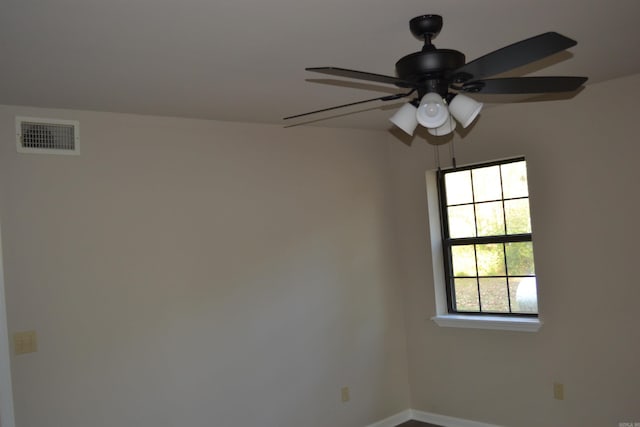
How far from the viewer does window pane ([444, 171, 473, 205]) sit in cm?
467

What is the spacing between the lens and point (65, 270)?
3301 mm

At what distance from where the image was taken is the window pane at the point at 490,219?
4465 millimetres

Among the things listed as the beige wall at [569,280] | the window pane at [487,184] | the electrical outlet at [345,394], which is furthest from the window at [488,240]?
the electrical outlet at [345,394]

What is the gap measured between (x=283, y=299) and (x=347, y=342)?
71 centimetres

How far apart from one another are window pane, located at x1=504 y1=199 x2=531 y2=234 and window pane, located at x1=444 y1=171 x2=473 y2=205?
343mm

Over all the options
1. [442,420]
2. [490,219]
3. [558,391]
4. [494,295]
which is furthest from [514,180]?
[442,420]

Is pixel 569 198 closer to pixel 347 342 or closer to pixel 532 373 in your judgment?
pixel 532 373

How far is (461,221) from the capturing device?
15.5ft

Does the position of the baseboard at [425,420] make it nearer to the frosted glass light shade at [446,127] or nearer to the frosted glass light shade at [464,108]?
the frosted glass light shade at [446,127]

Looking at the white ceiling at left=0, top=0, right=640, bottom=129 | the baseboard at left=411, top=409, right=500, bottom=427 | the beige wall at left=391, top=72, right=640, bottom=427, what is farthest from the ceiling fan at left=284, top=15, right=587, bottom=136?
the baseboard at left=411, top=409, right=500, bottom=427

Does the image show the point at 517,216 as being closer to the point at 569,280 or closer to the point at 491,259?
the point at 491,259

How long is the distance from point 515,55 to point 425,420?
11.9ft

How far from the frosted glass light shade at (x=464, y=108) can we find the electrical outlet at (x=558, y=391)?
2665 millimetres

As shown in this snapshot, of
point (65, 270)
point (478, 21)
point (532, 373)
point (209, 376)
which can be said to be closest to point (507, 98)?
point (478, 21)
